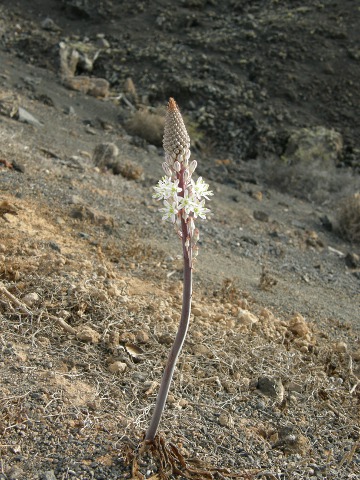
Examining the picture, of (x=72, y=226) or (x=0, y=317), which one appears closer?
(x=0, y=317)

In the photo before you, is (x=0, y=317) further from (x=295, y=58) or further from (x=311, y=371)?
(x=295, y=58)

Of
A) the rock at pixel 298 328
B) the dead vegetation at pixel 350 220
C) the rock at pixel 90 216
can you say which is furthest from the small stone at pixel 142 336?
the dead vegetation at pixel 350 220

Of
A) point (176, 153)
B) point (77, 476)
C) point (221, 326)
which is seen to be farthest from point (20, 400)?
point (221, 326)

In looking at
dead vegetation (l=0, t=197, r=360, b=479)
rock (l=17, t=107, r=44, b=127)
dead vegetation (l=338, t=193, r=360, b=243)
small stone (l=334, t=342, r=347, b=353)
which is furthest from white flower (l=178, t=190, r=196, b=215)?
rock (l=17, t=107, r=44, b=127)

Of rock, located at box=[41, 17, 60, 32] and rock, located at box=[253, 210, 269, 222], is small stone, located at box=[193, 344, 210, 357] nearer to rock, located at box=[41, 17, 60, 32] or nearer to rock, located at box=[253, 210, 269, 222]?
rock, located at box=[253, 210, 269, 222]

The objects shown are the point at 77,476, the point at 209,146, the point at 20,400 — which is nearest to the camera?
the point at 77,476

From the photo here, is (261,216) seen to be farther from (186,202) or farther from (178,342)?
(186,202)

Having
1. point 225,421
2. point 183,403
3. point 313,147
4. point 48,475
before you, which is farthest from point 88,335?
point 313,147
